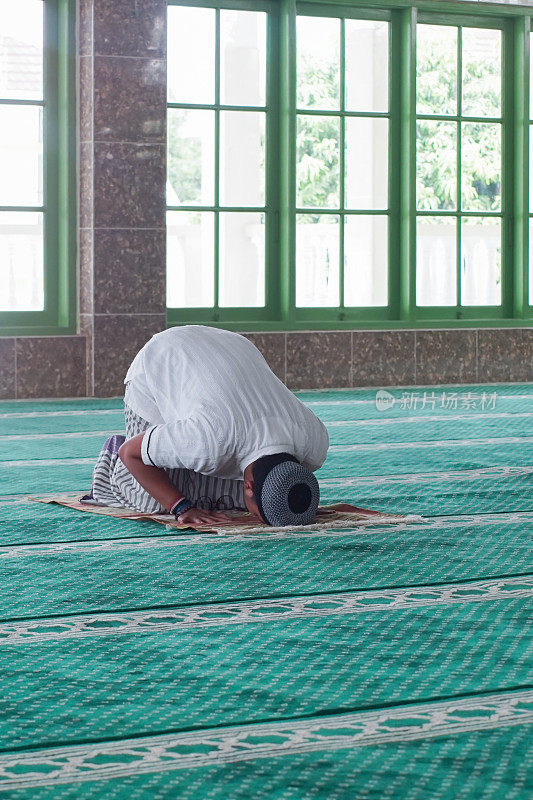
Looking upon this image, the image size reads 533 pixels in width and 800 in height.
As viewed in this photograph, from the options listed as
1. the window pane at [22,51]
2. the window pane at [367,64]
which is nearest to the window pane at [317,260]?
the window pane at [367,64]

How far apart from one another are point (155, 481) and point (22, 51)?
4.72 metres

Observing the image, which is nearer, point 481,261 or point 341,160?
point 341,160

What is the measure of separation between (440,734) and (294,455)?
1669 millimetres

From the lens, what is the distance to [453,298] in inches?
355

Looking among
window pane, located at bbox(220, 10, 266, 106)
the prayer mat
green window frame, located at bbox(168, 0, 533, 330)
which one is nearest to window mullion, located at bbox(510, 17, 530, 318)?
green window frame, located at bbox(168, 0, 533, 330)

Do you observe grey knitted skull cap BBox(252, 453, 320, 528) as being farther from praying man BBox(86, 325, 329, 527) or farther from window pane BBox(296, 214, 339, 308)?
window pane BBox(296, 214, 339, 308)

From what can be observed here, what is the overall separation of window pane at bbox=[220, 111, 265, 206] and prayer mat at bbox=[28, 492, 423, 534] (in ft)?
14.8

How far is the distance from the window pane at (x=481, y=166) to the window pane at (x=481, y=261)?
13 cm

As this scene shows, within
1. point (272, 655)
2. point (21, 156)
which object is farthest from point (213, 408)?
point (21, 156)

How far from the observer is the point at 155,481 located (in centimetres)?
371

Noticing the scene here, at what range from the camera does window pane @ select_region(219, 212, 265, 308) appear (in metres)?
8.30

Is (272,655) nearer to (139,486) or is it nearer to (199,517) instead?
(199,517)

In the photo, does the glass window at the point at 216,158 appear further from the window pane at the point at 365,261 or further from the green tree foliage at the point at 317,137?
the window pane at the point at 365,261

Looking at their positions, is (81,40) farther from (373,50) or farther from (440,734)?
(440,734)
